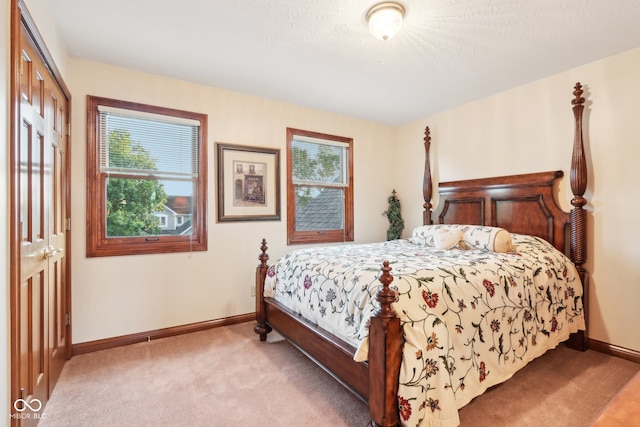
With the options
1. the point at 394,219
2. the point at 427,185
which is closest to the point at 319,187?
the point at 394,219

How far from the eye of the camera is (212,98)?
308 centimetres

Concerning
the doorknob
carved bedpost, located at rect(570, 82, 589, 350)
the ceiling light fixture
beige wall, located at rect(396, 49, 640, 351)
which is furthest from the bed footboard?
beige wall, located at rect(396, 49, 640, 351)

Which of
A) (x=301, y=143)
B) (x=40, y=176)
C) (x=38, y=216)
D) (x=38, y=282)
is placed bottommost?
(x=38, y=282)

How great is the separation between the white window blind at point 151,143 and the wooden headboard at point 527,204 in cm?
272


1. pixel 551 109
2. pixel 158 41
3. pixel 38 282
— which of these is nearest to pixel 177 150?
pixel 158 41

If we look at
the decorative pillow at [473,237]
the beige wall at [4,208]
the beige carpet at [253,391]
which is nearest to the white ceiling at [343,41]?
the beige wall at [4,208]

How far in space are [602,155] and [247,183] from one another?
3171mm

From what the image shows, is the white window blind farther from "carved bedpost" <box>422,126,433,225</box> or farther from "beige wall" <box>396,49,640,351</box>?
"beige wall" <box>396,49,640,351</box>

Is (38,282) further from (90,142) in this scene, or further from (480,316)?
(480,316)

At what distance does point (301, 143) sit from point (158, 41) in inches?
69.9

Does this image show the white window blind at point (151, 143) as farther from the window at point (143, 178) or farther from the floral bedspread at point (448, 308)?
the floral bedspread at point (448, 308)

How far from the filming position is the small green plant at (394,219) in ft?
13.6

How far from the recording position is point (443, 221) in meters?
3.62

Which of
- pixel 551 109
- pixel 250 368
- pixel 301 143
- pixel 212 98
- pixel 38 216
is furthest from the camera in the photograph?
pixel 301 143
